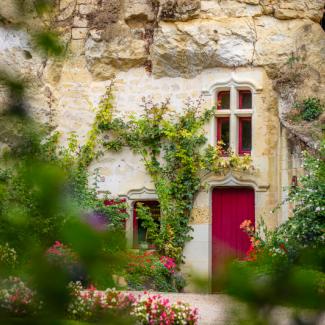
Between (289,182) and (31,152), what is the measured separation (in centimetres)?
1074

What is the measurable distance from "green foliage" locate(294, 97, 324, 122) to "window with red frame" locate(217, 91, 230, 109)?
111 centimetres

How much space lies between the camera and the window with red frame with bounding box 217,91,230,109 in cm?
1218

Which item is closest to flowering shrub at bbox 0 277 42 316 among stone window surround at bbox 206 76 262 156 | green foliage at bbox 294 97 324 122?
green foliage at bbox 294 97 324 122

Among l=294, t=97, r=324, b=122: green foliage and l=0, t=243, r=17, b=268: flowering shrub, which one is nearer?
l=0, t=243, r=17, b=268: flowering shrub

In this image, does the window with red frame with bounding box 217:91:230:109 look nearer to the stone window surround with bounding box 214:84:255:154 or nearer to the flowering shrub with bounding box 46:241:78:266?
the stone window surround with bounding box 214:84:255:154

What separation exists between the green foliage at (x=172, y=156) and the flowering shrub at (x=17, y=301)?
34.5ft

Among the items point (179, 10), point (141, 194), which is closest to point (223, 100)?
point (179, 10)

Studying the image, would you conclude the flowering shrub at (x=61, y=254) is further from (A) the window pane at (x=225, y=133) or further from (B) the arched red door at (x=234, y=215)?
(A) the window pane at (x=225, y=133)

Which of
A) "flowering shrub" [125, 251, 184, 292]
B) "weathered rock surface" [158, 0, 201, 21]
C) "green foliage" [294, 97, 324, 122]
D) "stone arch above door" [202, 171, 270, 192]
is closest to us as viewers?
"flowering shrub" [125, 251, 184, 292]

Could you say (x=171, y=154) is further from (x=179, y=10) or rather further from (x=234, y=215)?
(x=179, y=10)

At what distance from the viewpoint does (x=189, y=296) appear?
32.5 ft

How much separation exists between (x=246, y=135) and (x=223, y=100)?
0.63 metres

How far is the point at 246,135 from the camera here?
12117 mm

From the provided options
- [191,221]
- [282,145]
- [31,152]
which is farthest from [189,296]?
[31,152]
